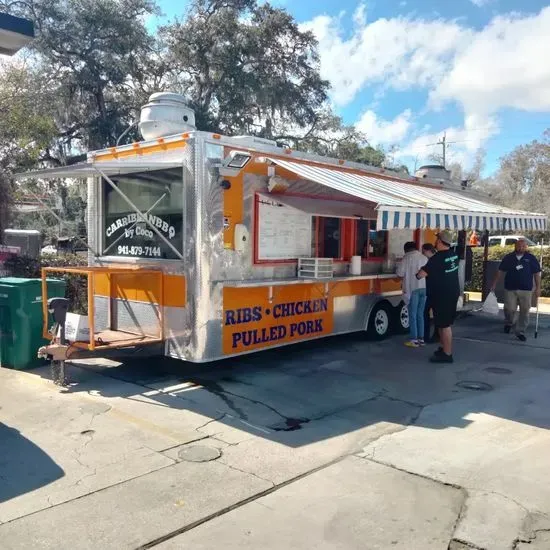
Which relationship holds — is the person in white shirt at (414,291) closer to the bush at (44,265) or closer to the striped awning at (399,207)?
the striped awning at (399,207)

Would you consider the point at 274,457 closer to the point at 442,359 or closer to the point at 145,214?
the point at 145,214

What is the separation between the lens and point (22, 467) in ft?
13.8

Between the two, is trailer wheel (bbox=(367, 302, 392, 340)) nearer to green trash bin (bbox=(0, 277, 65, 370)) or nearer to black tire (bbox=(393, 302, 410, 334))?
black tire (bbox=(393, 302, 410, 334))

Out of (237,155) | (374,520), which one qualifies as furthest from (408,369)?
(374,520)

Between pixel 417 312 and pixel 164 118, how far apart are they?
4.88 meters

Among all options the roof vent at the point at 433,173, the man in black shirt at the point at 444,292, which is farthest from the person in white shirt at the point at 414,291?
the roof vent at the point at 433,173

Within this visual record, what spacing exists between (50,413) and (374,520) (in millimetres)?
3399

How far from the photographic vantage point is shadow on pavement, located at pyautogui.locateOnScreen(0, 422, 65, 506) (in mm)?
3887

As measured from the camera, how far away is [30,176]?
6.73 meters

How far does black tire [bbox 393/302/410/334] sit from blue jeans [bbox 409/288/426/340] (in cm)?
76

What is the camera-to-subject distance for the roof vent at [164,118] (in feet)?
22.1

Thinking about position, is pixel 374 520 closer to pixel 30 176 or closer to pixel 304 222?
pixel 304 222

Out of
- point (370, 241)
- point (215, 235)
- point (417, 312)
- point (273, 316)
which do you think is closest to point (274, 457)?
→ point (215, 235)

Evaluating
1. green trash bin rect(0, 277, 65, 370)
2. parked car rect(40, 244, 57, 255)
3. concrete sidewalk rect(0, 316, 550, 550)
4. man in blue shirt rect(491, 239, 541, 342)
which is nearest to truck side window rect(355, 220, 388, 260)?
concrete sidewalk rect(0, 316, 550, 550)
